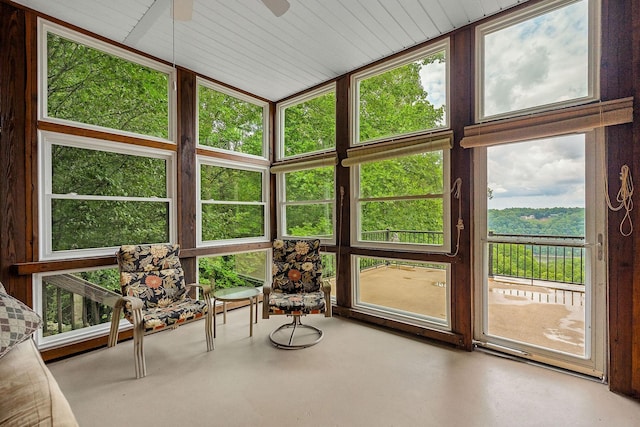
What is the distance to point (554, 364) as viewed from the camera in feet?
7.75

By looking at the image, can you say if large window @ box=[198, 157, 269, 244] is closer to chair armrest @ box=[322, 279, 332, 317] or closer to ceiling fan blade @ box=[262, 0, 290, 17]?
chair armrest @ box=[322, 279, 332, 317]

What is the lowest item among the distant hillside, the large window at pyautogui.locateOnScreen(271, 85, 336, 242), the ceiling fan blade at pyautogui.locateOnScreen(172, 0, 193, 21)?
the distant hillside

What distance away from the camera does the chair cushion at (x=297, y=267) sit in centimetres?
329

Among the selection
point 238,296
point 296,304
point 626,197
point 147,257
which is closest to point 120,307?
point 147,257

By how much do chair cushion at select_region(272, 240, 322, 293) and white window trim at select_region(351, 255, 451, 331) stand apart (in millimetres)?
545

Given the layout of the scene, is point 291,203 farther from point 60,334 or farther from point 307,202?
point 60,334

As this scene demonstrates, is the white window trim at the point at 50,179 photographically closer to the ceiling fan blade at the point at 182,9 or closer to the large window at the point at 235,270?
the large window at the point at 235,270

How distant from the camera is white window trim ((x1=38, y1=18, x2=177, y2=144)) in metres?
2.50

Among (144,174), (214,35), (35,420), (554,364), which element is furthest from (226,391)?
(214,35)

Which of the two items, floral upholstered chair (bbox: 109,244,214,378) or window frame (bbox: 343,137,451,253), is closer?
floral upholstered chair (bbox: 109,244,214,378)

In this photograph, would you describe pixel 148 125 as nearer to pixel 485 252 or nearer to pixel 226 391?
pixel 226 391

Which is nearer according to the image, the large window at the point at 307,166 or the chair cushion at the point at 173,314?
the chair cushion at the point at 173,314

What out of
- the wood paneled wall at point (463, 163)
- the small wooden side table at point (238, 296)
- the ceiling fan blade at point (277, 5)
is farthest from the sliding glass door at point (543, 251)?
the small wooden side table at point (238, 296)

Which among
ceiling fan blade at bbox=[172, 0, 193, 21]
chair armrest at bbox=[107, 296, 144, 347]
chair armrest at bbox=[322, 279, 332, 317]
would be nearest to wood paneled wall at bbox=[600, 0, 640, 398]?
chair armrest at bbox=[322, 279, 332, 317]
